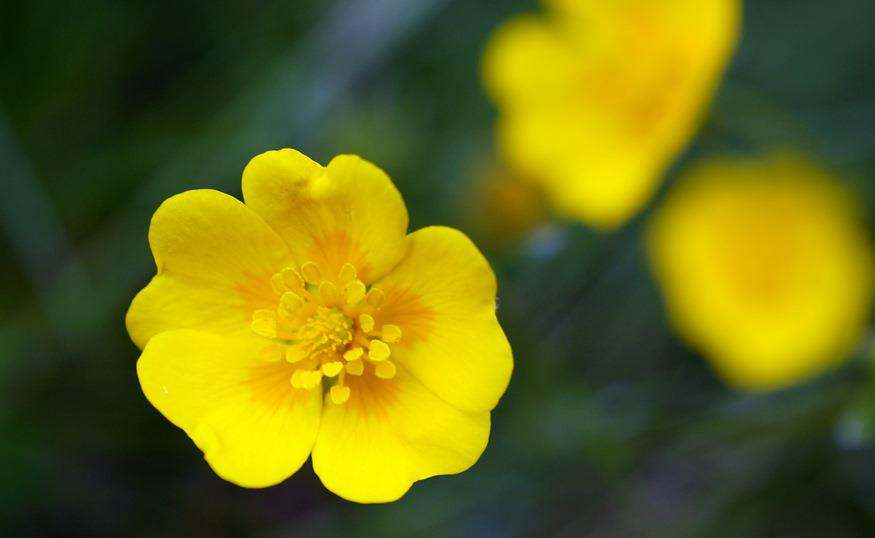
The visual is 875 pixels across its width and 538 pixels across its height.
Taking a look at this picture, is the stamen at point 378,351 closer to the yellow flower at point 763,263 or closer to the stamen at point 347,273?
the stamen at point 347,273

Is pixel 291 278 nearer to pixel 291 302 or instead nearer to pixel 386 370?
pixel 291 302

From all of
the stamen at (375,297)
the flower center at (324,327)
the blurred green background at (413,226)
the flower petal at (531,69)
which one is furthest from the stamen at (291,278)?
the flower petal at (531,69)

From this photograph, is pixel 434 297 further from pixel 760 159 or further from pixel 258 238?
pixel 760 159

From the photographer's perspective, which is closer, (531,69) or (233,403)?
(233,403)

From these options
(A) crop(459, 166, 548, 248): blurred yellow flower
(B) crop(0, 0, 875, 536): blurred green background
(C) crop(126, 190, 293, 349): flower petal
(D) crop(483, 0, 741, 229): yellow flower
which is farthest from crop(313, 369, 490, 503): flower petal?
(A) crop(459, 166, 548, 248): blurred yellow flower

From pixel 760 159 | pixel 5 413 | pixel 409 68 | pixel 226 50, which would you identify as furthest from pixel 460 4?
pixel 5 413

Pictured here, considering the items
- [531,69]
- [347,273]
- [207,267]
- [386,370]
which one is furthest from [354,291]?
[531,69]

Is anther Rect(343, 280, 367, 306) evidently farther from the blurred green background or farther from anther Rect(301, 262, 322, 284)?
the blurred green background
